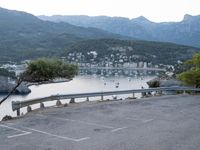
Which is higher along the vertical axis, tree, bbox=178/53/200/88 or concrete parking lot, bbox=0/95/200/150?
tree, bbox=178/53/200/88

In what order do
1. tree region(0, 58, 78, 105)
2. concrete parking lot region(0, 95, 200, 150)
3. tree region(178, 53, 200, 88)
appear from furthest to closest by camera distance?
tree region(178, 53, 200, 88) < tree region(0, 58, 78, 105) < concrete parking lot region(0, 95, 200, 150)

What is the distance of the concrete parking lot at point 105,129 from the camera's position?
9.74 m

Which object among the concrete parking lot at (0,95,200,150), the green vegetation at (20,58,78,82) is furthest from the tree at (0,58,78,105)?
the concrete parking lot at (0,95,200,150)

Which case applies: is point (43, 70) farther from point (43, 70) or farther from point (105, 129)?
point (105, 129)

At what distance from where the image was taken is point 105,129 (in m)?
11.8

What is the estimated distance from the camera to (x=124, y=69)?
184 meters

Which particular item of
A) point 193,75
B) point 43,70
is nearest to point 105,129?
point 43,70

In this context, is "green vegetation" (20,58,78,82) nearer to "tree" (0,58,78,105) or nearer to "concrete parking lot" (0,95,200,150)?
"tree" (0,58,78,105)

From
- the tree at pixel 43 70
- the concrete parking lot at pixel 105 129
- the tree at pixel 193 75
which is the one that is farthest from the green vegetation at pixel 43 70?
the tree at pixel 193 75

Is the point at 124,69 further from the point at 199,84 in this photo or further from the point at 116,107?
the point at 116,107

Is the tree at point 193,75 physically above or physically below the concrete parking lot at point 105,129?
above

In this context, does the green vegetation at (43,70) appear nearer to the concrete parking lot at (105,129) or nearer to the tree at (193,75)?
the concrete parking lot at (105,129)

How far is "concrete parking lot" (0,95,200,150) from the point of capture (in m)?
9.74

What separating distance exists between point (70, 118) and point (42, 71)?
991cm
